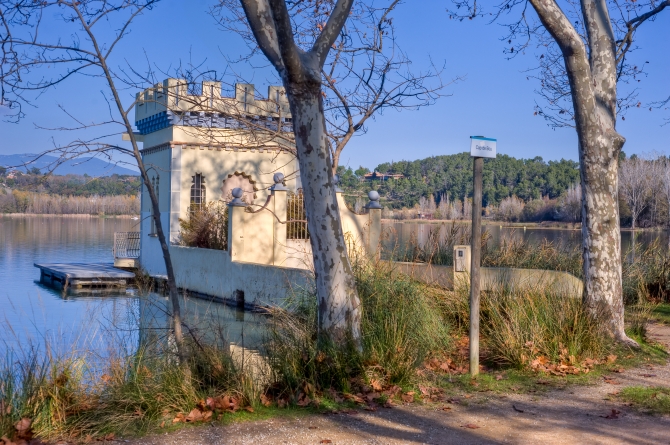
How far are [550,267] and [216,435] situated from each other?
34.4 ft

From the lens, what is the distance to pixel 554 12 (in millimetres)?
9055

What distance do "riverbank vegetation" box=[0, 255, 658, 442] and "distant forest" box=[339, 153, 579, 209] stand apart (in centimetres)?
5080

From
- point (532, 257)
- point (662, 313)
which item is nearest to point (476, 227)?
point (662, 313)

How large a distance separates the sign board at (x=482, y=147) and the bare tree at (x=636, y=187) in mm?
54163

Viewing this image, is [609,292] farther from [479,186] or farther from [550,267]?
[550,267]

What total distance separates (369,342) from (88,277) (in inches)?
780

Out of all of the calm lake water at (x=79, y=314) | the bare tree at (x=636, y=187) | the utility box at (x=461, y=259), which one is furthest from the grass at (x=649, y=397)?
the bare tree at (x=636, y=187)

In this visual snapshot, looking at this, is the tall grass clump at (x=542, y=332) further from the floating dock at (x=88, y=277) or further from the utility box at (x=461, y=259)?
the floating dock at (x=88, y=277)

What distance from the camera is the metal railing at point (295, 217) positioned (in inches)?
840

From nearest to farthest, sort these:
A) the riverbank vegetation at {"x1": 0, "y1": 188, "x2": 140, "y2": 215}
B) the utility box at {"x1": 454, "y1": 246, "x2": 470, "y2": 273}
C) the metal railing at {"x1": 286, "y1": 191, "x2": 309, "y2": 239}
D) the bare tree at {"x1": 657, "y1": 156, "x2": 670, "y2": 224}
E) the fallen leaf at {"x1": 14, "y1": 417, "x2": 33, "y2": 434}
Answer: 1. the fallen leaf at {"x1": 14, "y1": 417, "x2": 33, "y2": 434}
2. the utility box at {"x1": 454, "y1": 246, "x2": 470, "y2": 273}
3. the metal railing at {"x1": 286, "y1": 191, "x2": 309, "y2": 239}
4. the bare tree at {"x1": 657, "y1": 156, "x2": 670, "y2": 224}
5. the riverbank vegetation at {"x1": 0, "y1": 188, "x2": 140, "y2": 215}

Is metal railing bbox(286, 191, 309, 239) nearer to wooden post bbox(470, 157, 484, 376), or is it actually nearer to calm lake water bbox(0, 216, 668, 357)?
calm lake water bbox(0, 216, 668, 357)

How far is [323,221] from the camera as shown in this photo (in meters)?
7.36

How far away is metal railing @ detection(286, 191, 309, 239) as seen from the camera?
21.3m

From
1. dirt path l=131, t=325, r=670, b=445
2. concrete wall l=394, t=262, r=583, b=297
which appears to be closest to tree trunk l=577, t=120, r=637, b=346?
concrete wall l=394, t=262, r=583, b=297
